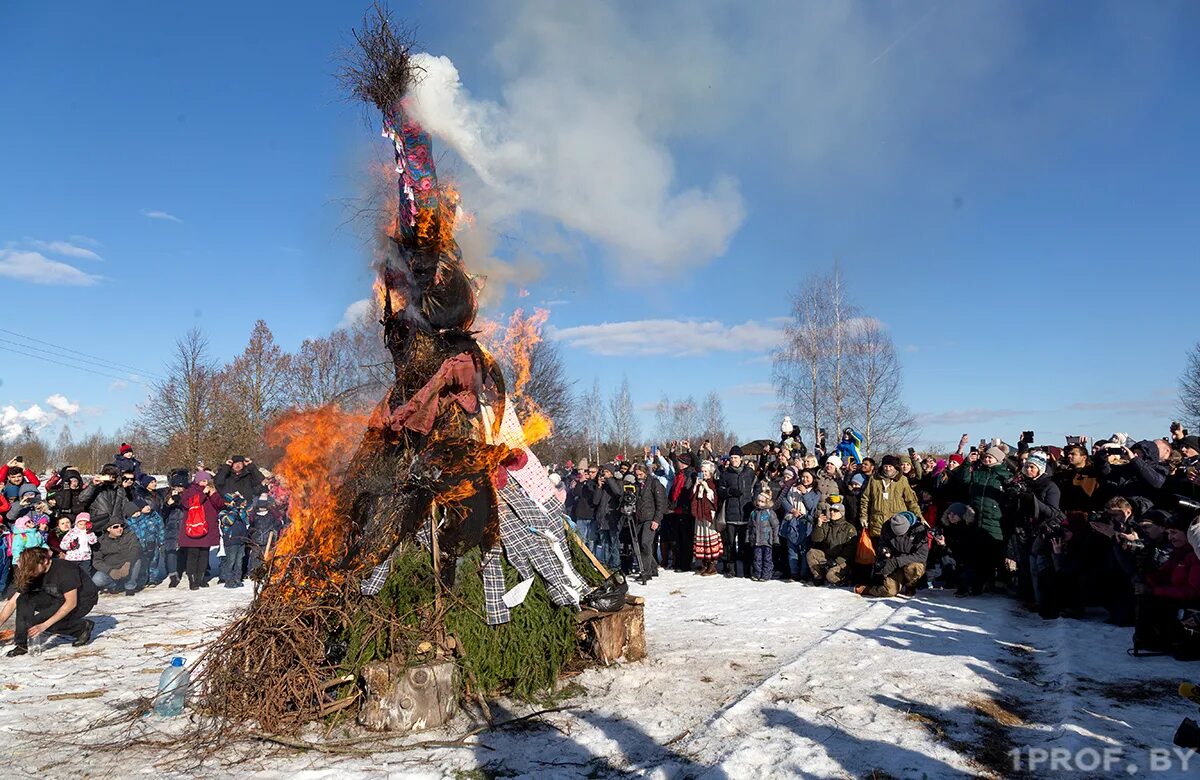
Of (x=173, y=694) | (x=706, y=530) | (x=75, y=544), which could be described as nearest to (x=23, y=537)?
(x=75, y=544)

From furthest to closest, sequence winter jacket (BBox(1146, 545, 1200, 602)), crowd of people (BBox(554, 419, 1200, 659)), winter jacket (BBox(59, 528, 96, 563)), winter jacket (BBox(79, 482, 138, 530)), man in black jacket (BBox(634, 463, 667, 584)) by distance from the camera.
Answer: man in black jacket (BBox(634, 463, 667, 584)), winter jacket (BBox(79, 482, 138, 530)), winter jacket (BBox(59, 528, 96, 563)), crowd of people (BBox(554, 419, 1200, 659)), winter jacket (BBox(1146, 545, 1200, 602))

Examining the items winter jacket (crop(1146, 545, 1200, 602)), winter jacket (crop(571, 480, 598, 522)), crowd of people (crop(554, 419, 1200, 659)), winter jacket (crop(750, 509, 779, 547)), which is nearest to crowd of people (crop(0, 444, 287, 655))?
winter jacket (crop(571, 480, 598, 522))

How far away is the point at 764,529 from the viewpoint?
11938mm

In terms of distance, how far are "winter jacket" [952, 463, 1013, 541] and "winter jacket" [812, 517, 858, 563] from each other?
173 centimetres

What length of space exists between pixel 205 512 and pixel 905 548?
10972 millimetres

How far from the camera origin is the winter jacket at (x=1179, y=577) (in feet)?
20.6

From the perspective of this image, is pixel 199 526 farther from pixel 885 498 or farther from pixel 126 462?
pixel 885 498

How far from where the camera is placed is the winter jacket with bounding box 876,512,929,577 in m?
9.80

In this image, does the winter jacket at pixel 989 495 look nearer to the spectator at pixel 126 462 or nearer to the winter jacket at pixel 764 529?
the winter jacket at pixel 764 529

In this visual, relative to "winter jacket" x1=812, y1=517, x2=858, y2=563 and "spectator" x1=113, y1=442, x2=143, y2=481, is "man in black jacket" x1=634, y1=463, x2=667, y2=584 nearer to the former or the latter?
"winter jacket" x1=812, y1=517, x2=858, y2=563

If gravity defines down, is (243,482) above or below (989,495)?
above

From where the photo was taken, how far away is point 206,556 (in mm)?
12031

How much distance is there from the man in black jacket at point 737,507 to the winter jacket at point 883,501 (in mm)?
2238

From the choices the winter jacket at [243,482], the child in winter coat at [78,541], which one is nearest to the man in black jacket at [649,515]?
the winter jacket at [243,482]
